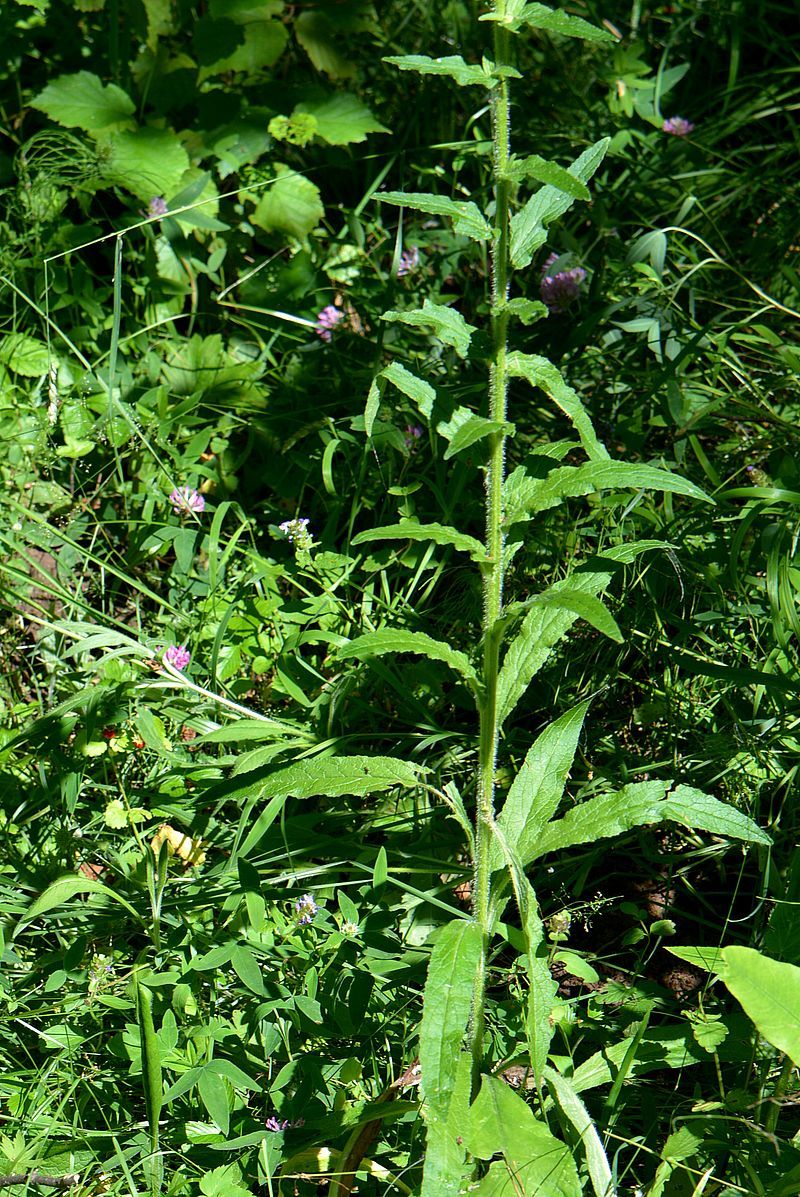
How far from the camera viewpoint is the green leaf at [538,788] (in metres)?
1.69

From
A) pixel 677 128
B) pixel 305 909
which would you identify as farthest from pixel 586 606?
pixel 677 128

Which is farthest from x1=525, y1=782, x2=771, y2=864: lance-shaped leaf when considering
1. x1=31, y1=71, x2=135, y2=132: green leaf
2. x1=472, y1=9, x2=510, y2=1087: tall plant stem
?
x1=31, y1=71, x2=135, y2=132: green leaf

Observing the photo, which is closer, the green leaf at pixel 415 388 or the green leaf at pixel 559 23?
the green leaf at pixel 559 23

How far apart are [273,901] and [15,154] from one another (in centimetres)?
253

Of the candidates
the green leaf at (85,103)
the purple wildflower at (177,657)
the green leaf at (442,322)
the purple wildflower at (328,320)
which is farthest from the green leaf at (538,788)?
the green leaf at (85,103)

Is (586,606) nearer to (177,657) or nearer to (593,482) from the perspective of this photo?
(593,482)

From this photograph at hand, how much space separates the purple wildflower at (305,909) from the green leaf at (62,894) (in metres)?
0.27

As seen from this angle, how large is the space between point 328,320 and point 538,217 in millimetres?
1422

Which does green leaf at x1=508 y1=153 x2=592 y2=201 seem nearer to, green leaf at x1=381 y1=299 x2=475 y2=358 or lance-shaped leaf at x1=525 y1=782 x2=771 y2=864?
green leaf at x1=381 y1=299 x2=475 y2=358

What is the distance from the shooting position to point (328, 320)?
2.98 meters

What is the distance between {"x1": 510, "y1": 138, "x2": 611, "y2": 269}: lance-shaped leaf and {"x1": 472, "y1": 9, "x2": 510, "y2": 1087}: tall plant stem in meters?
0.03

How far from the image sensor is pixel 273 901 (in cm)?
201

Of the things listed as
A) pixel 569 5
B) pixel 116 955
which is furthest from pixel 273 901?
pixel 569 5

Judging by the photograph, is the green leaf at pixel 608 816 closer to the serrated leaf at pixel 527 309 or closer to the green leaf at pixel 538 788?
the green leaf at pixel 538 788
